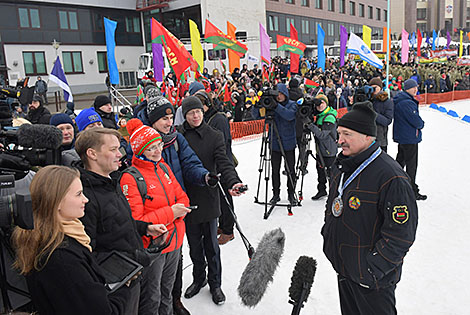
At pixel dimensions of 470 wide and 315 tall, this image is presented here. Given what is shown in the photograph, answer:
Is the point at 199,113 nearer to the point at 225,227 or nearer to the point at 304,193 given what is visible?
the point at 225,227

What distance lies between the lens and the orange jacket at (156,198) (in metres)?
2.69

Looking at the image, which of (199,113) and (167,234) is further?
(199,113)

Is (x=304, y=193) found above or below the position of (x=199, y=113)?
below

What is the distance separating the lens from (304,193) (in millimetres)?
6938

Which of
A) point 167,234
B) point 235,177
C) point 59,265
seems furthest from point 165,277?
point 59,265

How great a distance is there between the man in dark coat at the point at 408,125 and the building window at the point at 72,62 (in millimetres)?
27320

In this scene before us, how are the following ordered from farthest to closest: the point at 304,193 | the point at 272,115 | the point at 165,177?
1. the point at 304,193
2. the point at 272,115
3. the point at 165,177

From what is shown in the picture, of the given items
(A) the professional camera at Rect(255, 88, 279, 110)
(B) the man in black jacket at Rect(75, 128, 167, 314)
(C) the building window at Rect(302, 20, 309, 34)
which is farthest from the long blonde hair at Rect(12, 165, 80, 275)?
(C) the building window at Rect(302, 20, 309, 34)

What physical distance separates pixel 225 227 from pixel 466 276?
113 inches

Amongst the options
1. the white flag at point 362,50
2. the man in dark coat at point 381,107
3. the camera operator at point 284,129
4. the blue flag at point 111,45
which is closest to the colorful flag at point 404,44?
the white flag at point 362,50

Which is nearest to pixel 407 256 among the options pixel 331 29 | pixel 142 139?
pixel 142 139

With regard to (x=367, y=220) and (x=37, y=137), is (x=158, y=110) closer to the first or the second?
(x=37, y=137)

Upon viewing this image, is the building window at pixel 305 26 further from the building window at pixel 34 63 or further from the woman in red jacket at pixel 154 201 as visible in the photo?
the woman in red jacket at pixel 154 201

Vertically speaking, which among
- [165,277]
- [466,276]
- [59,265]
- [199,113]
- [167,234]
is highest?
[199,113]
